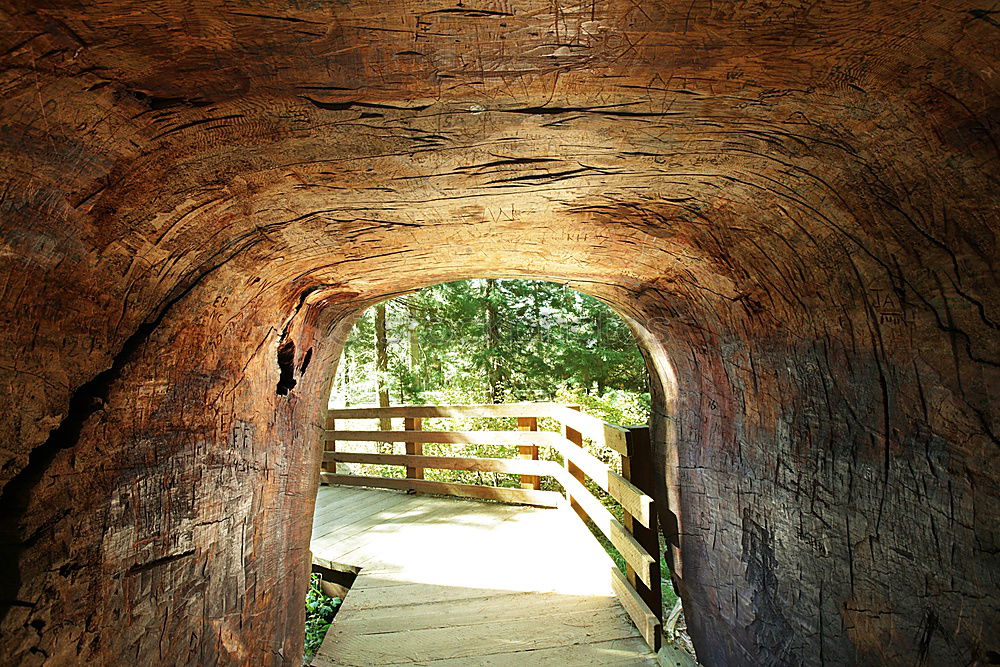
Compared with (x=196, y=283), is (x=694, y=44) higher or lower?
higher

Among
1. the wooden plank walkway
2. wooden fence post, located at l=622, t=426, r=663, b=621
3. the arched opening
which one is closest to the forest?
the arched opening

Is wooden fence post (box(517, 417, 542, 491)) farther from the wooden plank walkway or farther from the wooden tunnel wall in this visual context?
the wooden tunnel wall

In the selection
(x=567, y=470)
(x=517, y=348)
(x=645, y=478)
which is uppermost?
(x=517, y=348)

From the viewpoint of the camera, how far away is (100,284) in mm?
1131

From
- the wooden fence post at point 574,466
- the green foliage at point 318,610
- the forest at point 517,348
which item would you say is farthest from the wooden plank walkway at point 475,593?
the forest at point 517,348

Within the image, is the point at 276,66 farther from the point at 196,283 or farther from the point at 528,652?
the point at 528,652

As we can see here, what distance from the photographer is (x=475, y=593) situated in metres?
3.90

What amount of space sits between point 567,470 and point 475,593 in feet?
6.06

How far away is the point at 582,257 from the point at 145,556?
1.54 metres

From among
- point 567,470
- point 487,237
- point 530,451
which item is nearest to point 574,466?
point 567,470

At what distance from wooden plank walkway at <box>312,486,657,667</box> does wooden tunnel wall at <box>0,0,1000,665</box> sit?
1.46 m

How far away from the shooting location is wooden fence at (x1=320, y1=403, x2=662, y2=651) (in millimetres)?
3262

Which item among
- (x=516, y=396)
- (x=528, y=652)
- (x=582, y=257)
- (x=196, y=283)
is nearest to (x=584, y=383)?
(x=516, y=396)

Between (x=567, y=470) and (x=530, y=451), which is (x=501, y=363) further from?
(x=567, y=470)
